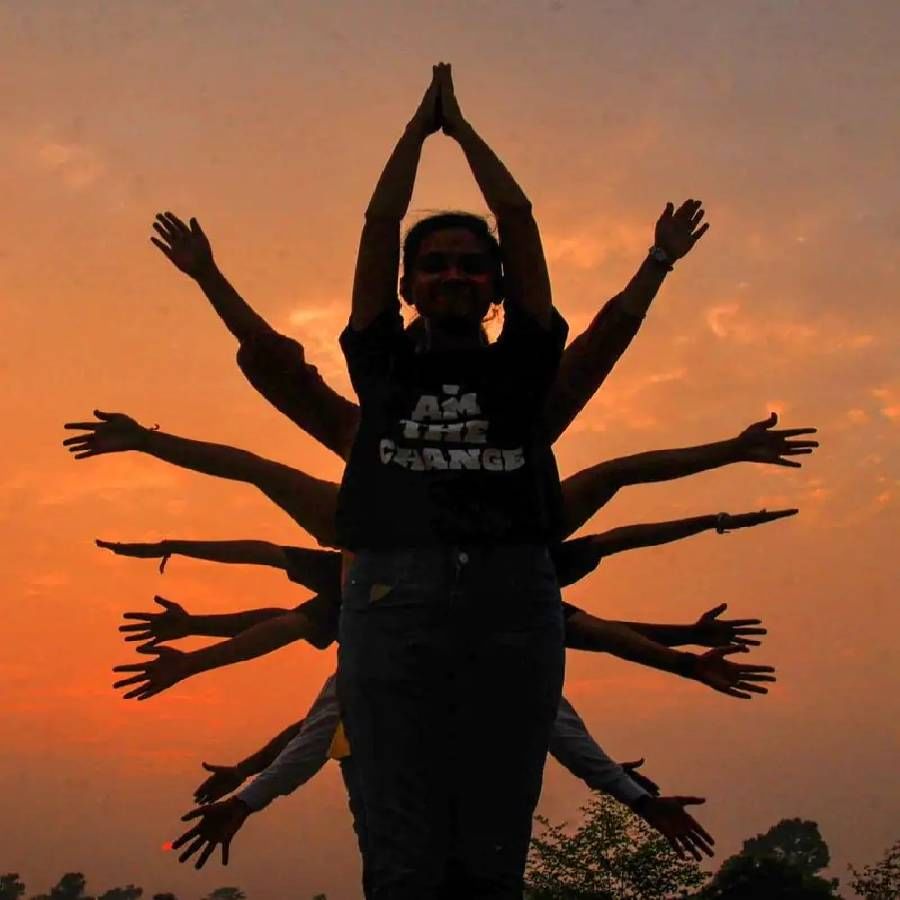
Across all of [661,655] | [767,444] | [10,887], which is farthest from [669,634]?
[10,887]

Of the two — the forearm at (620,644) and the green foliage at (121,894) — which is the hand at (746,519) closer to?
the forearm at (620,644)

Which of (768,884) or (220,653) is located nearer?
(220,653)

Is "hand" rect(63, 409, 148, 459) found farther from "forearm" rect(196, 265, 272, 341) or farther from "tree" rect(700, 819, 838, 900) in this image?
"tree" rect(700, 819, 838, 900)

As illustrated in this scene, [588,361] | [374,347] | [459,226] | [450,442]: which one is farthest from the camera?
[588,361]

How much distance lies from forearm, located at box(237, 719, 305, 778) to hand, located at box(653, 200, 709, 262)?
496 cm

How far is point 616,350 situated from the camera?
3.92m

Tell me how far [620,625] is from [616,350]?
12.8 ft

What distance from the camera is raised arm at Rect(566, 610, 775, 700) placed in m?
6.90

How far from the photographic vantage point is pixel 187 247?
3900mm

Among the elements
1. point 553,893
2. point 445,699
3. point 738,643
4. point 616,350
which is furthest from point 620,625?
point 553,893

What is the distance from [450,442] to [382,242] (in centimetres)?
58

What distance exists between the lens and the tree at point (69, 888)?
89.7 meters

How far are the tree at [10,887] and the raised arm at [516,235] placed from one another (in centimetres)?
9697

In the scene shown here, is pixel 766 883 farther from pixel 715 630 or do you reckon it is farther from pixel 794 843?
pixel 794 843
